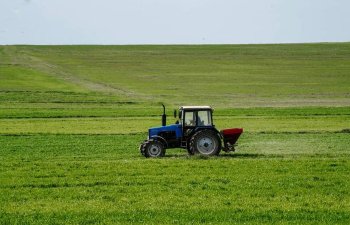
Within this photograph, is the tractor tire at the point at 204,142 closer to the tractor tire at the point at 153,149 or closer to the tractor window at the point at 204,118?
the tractor window at the point at 204,118

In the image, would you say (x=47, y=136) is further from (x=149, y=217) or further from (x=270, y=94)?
(x=270, y=94)

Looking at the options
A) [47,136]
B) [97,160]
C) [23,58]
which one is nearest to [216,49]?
[23,58]

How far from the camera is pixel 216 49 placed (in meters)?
140

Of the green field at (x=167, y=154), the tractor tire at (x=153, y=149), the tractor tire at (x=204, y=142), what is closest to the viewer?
the green field at (x=167, y=154)

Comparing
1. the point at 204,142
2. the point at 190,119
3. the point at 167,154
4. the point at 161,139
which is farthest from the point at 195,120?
the point at 167,154

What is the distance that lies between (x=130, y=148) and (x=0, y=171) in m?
8.89

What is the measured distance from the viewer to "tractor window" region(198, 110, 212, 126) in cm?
2455

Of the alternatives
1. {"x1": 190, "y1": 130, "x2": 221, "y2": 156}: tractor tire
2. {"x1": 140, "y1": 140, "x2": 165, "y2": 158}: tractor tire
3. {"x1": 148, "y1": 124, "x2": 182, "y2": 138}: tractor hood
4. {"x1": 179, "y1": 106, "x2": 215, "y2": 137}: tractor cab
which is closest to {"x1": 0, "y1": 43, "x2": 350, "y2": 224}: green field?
{"x1": 190, "y1": 130, "x2": 221, "y2": 156}: tractor tire

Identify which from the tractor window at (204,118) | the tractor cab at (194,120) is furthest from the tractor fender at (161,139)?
the tractor window at (204,118)

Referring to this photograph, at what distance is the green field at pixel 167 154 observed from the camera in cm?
1452

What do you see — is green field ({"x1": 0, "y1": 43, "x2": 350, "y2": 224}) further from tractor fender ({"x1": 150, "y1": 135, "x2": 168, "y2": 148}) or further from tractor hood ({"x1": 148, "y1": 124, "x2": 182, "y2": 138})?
tractor hood ({"x1": 148, "y1": 124, "x2": 182, "y2": 138})

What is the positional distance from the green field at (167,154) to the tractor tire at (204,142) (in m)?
0.48

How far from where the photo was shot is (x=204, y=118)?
80.7 ft

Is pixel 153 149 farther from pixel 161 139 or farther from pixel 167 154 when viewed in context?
pixel 167 154
